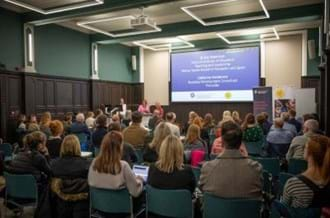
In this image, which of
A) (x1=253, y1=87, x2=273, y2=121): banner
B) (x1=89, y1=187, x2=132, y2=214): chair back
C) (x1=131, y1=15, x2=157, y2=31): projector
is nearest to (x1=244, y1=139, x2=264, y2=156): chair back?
(x1=89, y1=187, x2=132, y2=214): chair back

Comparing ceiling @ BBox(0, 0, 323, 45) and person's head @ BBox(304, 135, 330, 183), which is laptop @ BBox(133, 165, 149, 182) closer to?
person's head @ BBox(304, 135, 330, 183)

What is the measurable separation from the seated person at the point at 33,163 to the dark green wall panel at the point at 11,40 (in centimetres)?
630

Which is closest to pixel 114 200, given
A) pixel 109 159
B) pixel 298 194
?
pixel 109 159

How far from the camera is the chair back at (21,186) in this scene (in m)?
3.43

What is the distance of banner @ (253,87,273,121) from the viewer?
36.6 ft

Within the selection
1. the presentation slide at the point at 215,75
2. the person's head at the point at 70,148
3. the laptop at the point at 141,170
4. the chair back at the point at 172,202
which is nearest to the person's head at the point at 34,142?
the person's head at the point at 70,148

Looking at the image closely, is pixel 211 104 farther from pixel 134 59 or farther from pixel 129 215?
pixel 129 215

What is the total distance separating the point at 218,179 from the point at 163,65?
12593mm

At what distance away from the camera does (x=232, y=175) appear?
261 centimetres

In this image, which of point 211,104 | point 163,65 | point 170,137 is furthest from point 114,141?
point 163,65

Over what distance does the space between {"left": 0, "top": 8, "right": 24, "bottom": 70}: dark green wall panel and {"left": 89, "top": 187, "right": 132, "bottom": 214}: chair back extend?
7.61 m

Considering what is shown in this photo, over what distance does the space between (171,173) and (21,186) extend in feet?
5.69

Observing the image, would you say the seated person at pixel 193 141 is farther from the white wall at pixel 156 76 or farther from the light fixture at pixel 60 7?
the white wall at pixel 156 76

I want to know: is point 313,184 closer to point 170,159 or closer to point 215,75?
point 170,159
